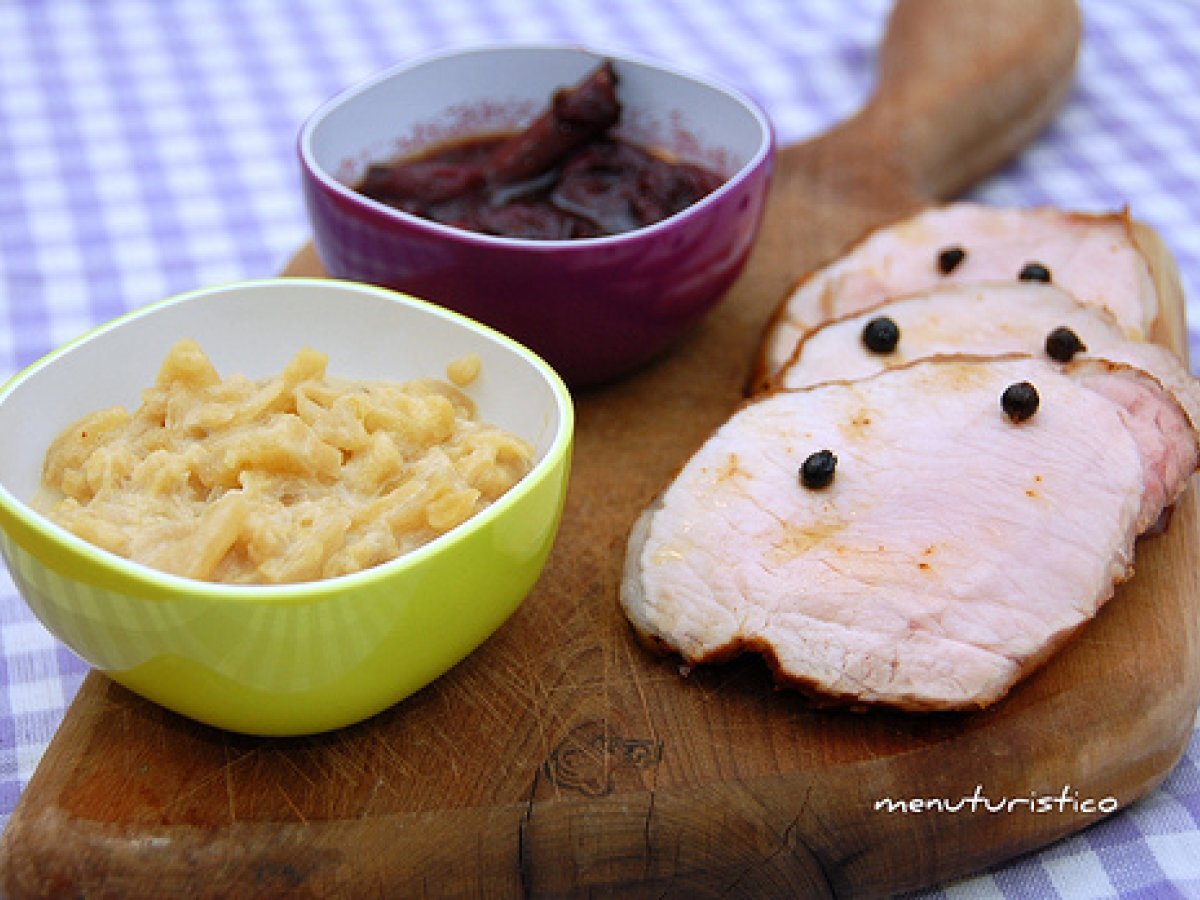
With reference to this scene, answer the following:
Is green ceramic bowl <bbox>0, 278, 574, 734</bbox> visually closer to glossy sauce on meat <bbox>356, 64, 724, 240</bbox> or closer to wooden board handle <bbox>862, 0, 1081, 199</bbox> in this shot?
glossy sauce on meat <bbox>356, 64, 724, 240</bbox>

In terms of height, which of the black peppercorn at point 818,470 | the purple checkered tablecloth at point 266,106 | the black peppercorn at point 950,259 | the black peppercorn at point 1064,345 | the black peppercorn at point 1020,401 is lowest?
the purple checkered tablecloth at point 266,106

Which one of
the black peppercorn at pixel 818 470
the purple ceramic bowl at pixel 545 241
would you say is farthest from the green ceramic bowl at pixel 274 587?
the black peppercorn at pixel 818 470

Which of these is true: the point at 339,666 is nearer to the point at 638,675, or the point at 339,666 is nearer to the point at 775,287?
the point at 638,675

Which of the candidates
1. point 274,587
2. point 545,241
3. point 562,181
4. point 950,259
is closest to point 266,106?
point 562,181

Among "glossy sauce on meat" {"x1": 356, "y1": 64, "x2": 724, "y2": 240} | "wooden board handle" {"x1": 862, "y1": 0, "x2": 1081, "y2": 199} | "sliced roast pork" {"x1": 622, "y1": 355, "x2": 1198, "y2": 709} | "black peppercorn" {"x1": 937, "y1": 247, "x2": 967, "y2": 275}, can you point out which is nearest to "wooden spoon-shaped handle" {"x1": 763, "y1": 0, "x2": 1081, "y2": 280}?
"wooden board handle" {"x1": 862, "y1": 0, "x2": 1081, "y2": 199}

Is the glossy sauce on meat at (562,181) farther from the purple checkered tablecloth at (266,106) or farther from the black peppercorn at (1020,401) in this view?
the purple checkered tablecloth at (266,106)
